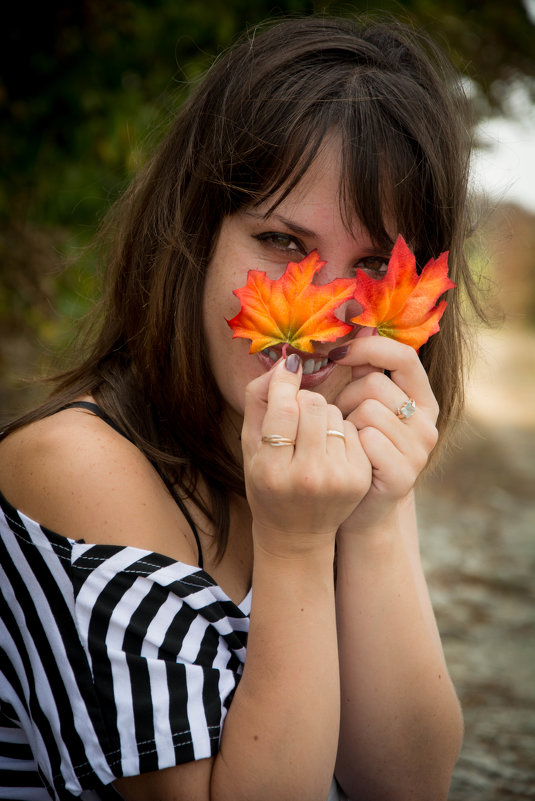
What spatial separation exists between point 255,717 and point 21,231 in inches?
118

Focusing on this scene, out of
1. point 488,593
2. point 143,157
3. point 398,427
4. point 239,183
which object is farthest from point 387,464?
point 488,593

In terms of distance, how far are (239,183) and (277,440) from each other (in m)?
0.61

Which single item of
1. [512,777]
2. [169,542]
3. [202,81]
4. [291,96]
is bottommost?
[512,777]

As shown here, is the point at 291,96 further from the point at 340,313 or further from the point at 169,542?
the point at 169,542

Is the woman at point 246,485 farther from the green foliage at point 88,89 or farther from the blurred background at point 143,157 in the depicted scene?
the green foliage at point 88,89

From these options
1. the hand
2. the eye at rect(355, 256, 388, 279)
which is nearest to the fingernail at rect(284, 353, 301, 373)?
the hand

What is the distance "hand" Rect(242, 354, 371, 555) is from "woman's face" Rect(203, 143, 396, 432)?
23cm

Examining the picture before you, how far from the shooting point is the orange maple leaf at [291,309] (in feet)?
4.50

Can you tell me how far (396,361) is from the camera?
1.44 meters

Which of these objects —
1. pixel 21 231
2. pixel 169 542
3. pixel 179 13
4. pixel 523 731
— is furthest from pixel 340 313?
pixel 21 231

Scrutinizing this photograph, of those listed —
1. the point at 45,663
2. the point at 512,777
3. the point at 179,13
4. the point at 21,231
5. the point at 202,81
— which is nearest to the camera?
the point at 45,663

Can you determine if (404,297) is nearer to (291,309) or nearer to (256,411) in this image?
(291,309)

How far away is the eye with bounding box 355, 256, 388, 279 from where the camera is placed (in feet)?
5.16

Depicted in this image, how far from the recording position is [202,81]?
1.81 m
